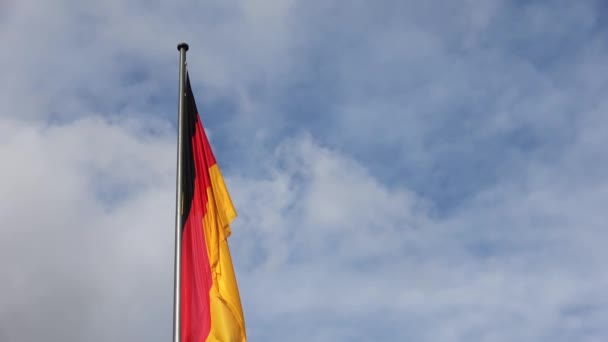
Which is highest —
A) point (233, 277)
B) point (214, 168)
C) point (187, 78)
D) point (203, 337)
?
point (187, 78)

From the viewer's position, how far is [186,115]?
70.9ft

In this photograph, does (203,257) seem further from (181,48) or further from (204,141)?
(181,48)

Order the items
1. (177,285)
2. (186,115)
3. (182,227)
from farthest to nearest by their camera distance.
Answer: (186,115) < (182,227) < (177,285)

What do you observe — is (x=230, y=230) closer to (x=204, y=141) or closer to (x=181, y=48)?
(x=204, y=141)

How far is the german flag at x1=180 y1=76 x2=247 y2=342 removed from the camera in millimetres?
19281

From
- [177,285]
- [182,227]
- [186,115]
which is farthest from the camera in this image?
[186,115]

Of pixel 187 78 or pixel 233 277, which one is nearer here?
pixel 233 277

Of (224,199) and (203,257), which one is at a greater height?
(224,199)

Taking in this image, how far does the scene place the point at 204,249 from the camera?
2041 centimetres

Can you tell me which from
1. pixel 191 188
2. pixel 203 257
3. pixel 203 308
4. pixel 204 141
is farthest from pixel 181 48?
pixel 203 308

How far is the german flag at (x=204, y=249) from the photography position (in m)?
19.3

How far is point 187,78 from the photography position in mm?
22312

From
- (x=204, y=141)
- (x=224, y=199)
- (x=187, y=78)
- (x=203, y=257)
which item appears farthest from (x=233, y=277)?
(x=187, y=78)

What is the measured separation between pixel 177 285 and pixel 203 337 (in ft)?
5.26
